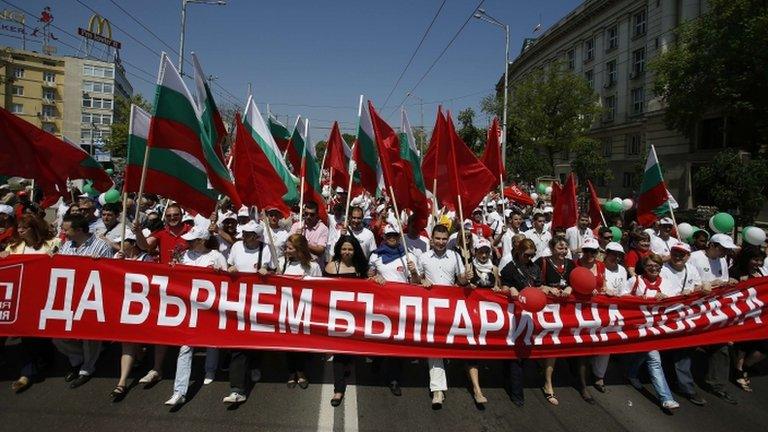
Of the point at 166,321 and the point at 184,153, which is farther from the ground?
the point at 184,153

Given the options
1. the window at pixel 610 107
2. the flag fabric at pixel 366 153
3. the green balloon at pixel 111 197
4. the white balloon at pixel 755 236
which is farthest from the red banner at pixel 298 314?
the window at pixel 610 107

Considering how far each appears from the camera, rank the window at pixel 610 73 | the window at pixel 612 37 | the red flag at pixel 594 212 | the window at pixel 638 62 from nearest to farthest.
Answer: the red flag at pixel 594 212, the window at pixel 638 62, the window at pixel 612 37, the window at pixel 610 73

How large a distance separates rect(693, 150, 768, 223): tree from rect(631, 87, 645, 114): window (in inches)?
903

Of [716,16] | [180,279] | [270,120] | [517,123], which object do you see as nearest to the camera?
[180,279]

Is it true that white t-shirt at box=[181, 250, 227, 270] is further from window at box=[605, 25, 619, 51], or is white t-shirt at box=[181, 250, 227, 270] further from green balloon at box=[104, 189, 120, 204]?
window at box=[605, 25, 619, 51]

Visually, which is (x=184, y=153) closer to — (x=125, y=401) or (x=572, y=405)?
(x=125, y=401)

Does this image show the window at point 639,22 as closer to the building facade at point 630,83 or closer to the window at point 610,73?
the building facade at point 630,83

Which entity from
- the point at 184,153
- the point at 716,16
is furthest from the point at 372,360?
the point at 716,16

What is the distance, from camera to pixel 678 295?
507 centimetres

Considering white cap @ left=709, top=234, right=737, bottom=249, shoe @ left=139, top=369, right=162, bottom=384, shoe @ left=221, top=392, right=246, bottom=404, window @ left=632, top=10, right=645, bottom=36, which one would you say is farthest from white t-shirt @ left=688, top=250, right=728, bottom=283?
window @ left=632, top=10, right=645, bottom=36

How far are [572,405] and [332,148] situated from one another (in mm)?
5712

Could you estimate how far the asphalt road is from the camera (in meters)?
4.05

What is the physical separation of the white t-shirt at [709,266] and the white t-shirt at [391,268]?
12.0 ft

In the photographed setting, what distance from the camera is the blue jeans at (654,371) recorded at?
184 inches
